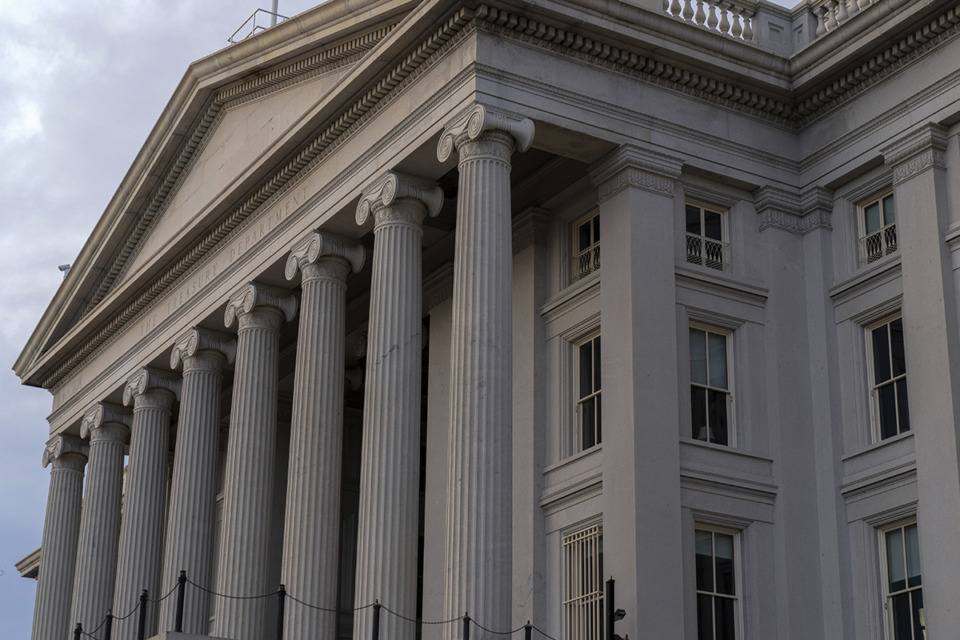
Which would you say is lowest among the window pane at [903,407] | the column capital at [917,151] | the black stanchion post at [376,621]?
the black stanchion post at [376,621]

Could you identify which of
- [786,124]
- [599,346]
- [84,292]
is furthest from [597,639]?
[84,292]

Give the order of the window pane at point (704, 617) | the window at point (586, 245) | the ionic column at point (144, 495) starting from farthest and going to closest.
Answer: the ionic column at point (144, 495) < the window at point (586, 245) < the window pane at point (704, 617)

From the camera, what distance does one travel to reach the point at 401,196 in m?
27.6

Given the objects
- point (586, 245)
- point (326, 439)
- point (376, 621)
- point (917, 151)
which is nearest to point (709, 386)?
point (586, 245)

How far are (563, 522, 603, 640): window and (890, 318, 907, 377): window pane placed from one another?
19.1ft

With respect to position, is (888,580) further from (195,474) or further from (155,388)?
(155,388)

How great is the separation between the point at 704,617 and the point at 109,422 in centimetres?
1987

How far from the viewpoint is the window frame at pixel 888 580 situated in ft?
80.0

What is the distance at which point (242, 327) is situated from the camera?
32.7 meters

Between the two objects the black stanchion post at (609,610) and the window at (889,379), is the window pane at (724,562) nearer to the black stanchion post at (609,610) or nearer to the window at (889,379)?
the black stanchion post at (609,610)

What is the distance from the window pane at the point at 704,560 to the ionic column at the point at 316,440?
6.89 m

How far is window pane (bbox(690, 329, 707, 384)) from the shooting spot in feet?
87.6

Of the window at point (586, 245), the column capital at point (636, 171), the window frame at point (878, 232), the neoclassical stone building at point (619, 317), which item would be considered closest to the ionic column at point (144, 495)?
the neoclassical stone building at point (619, 317)

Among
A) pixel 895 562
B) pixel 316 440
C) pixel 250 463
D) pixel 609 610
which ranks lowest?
pixel 609 610
